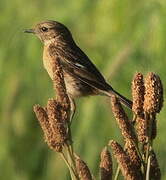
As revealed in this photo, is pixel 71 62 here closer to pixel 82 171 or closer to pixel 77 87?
pixel 77 87

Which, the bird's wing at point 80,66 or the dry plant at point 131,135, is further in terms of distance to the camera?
the bird's wing at point 80,66

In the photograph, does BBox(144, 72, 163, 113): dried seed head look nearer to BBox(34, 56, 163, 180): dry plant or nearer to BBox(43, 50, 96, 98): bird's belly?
BBox(34, 56, 163, 180): dry plant

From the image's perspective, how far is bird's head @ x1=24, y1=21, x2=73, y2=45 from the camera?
7.43m

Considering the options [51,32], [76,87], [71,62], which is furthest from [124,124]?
[51,32]

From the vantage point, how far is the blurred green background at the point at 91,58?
7.32 m

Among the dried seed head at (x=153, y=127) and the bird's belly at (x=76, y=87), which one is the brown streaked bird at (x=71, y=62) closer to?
the bird's belly at (x=76, y=87)

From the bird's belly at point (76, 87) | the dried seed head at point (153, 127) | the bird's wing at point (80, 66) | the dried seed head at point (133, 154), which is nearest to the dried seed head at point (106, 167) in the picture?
the dried seed head at point (133, 154)

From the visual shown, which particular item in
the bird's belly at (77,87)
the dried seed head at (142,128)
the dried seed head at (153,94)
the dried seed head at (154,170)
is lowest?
the dried seed head at (154,170)

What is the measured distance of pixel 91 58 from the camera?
26.2 ft

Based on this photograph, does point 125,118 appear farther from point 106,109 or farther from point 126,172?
point 106,109

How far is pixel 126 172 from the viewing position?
3.49m

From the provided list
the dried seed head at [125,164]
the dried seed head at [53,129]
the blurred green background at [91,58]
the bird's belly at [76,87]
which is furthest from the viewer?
the blurred green background at [91,58]

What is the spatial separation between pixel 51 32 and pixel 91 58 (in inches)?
27.3

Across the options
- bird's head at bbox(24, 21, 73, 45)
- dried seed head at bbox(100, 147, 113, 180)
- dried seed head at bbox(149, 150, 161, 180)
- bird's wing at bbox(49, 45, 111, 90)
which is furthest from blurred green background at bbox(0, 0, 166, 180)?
dried seed head at bbox(149, 150, 161, 180)
